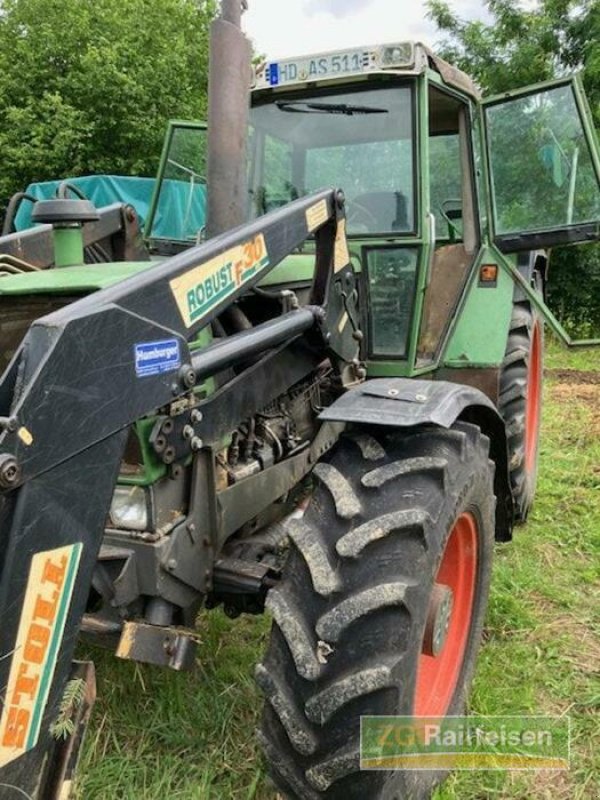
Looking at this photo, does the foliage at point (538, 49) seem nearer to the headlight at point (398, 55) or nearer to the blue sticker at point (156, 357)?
the headlight at point (398, 55)

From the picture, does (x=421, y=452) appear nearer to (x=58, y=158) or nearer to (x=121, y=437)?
(x=121, y=437)

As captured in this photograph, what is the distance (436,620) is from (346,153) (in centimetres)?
208

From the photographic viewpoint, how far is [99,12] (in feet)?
60.3

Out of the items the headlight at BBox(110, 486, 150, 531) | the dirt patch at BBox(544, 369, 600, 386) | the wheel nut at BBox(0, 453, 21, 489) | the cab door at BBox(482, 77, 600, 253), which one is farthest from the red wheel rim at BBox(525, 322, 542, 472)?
the wheel nut at BBox(0, 453, 21, 489)

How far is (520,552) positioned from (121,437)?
2690mm

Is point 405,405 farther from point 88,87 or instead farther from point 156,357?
point 88,87

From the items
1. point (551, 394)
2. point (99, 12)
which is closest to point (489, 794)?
point (551, 394)

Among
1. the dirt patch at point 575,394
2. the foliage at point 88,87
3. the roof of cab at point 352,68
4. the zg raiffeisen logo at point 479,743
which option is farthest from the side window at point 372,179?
the foliage at point 88,87

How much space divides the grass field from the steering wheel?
169cm

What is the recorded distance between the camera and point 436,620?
2.12m

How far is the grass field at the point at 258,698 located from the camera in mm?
2254

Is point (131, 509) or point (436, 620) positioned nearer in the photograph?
point (131, 509)

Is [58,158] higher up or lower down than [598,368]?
higher up

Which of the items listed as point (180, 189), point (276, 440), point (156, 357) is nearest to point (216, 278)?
point (156, 357)
